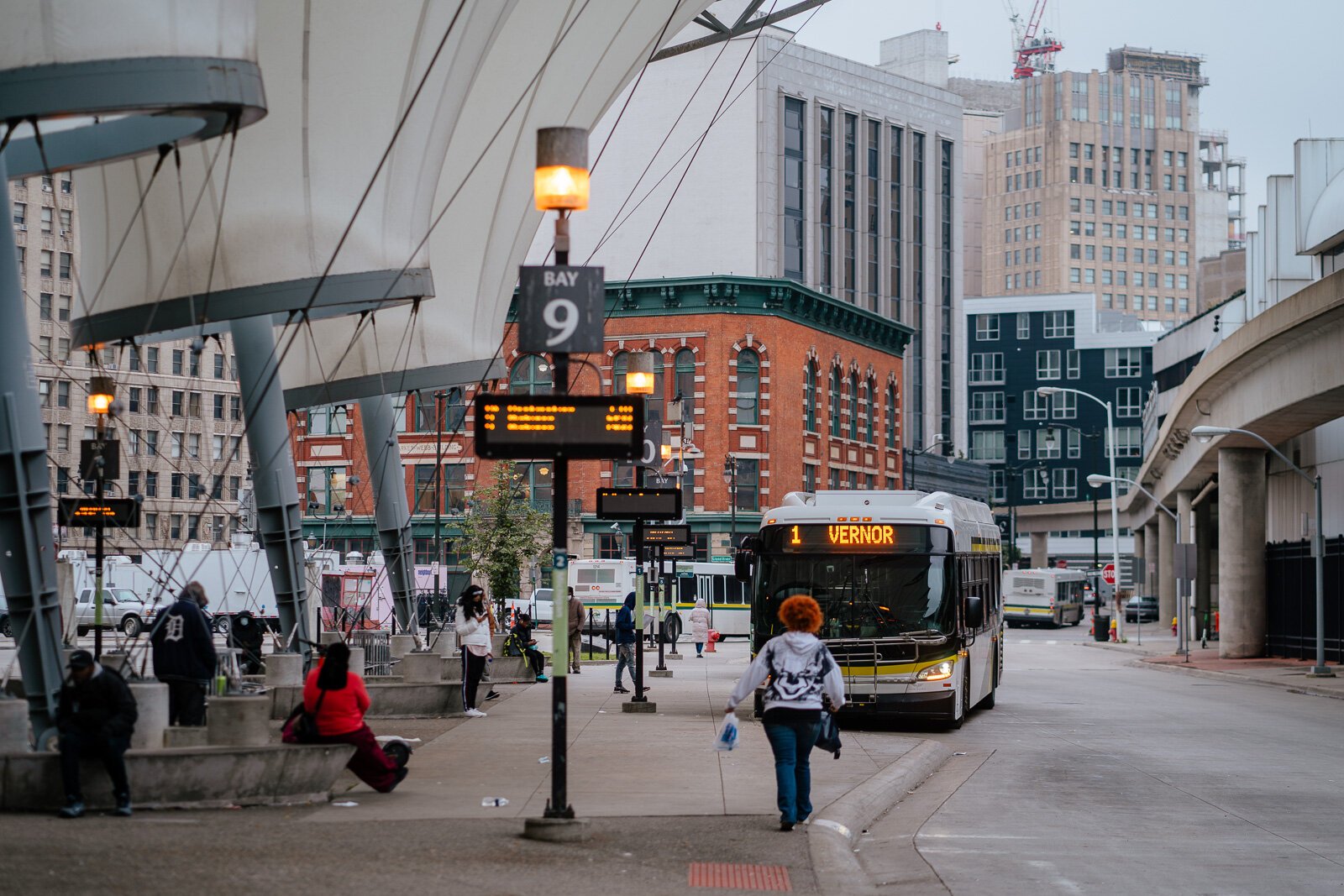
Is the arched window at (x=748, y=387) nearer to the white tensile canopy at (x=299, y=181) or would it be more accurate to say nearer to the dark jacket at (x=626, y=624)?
the dark jacket at (x=626, y=624)

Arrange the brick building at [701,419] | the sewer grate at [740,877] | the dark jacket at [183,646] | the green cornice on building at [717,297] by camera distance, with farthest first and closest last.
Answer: the green cornice on building at [717,297] → the brick building at [701,419] → the dark jacket at [183,646] → the sewer grate at [740,877]

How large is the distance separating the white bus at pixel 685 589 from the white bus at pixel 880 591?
1653 inches

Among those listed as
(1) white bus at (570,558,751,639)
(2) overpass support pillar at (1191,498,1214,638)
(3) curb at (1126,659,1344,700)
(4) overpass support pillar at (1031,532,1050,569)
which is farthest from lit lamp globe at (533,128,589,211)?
(4) overpass support pillar at (1031,532,1050,569)

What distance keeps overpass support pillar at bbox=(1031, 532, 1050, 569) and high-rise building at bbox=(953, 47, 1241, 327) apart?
198 feet

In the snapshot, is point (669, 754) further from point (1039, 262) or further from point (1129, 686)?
point (1039, 262)

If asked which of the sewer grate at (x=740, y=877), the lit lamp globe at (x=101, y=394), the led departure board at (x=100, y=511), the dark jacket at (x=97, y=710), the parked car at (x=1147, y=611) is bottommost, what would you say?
the parked car at (x=1147, y=611)

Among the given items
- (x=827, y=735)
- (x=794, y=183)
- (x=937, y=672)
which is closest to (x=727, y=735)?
(x=827, y=735)

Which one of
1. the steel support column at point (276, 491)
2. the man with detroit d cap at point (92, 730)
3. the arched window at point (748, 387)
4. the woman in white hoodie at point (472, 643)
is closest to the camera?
the man with detroit d cap at point (92, 730)

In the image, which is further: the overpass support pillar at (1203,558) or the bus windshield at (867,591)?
the overpass support pillar at (1203,558)

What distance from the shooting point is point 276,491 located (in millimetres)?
27312

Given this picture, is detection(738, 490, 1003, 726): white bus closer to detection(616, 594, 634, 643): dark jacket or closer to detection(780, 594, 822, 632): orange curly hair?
detection(616, 594, 634, 643): dark jacket

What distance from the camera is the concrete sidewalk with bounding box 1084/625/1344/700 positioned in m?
36.7

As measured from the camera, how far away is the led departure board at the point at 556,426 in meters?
11.6

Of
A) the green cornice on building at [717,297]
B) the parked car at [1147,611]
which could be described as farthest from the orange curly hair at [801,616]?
the parked car at [1147,611]
